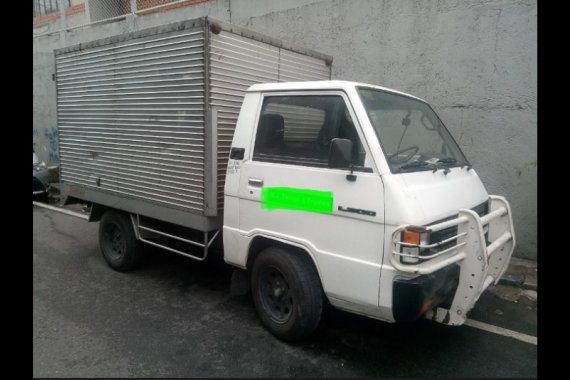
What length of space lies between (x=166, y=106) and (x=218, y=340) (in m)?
2.32

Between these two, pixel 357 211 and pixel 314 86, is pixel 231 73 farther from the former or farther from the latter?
pixel 357 211

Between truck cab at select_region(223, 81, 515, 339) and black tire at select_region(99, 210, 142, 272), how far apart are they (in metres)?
1.70

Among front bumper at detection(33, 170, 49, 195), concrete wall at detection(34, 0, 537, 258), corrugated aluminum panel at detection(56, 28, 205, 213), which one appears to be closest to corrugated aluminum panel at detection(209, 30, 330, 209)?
corrugated aluminum panel at detection(56, 28, 205, 213)

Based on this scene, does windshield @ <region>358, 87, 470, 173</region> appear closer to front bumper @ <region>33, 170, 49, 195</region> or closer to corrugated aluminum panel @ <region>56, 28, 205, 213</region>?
corrugated aluminum panel @ <region>56, 28, 205, 213</region>

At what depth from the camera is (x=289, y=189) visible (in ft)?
10.9

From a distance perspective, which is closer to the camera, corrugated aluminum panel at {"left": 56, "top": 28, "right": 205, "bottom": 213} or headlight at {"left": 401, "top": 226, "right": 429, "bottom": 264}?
headlight at {"left": 401, "top": 226, "right": 429, "bottom": 264}

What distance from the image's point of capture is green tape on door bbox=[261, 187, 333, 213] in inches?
123

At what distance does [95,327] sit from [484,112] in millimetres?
5398

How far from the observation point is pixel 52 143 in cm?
1202

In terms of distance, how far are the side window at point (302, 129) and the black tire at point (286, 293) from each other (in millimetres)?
820

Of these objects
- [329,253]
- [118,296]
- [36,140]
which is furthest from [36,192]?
[329,253]
